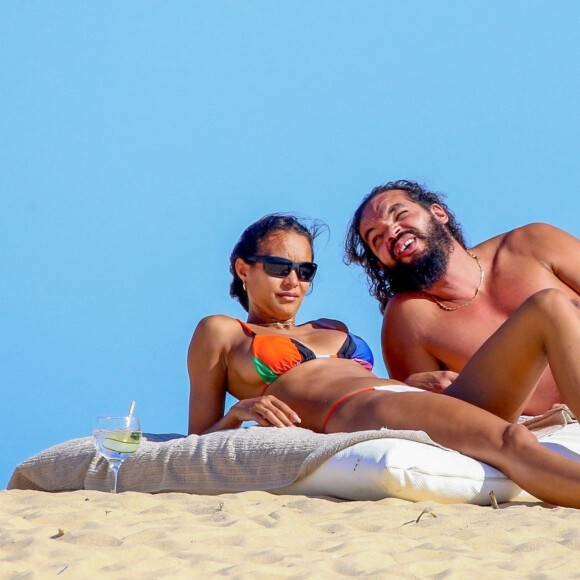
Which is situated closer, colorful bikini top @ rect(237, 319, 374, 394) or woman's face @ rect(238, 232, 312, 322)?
colorful bikini top @ rect(237, 319, 374, 394)

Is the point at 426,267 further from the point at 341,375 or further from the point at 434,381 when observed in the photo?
the point at 341,375

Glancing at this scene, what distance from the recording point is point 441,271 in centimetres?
632

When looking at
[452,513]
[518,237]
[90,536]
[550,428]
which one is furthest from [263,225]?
[90,536]

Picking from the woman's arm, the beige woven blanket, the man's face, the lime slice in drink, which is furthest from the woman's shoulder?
the man's face

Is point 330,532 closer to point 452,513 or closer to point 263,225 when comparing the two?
point 452,513

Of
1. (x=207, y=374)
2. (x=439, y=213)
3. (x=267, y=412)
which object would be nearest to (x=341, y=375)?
(x=267, y=412)

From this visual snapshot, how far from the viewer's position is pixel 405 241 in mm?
6395

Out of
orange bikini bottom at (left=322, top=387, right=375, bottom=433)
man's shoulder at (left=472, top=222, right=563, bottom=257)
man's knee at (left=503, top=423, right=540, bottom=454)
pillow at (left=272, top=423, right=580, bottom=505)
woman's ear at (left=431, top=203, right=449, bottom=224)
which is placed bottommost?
pillow at (left=272, top=423, right=580, bottom=505)

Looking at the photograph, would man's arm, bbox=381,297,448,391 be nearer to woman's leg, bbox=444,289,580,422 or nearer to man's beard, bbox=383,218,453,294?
man's beard, bbox=383,218,453,294

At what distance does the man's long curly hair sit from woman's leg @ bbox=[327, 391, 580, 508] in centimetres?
208

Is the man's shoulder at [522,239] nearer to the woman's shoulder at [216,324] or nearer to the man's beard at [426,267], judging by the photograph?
the man's beard at [426,267]

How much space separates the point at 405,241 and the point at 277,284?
1.00m

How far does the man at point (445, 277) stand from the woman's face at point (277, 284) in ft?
2.28

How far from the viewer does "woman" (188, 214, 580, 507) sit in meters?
4.14
